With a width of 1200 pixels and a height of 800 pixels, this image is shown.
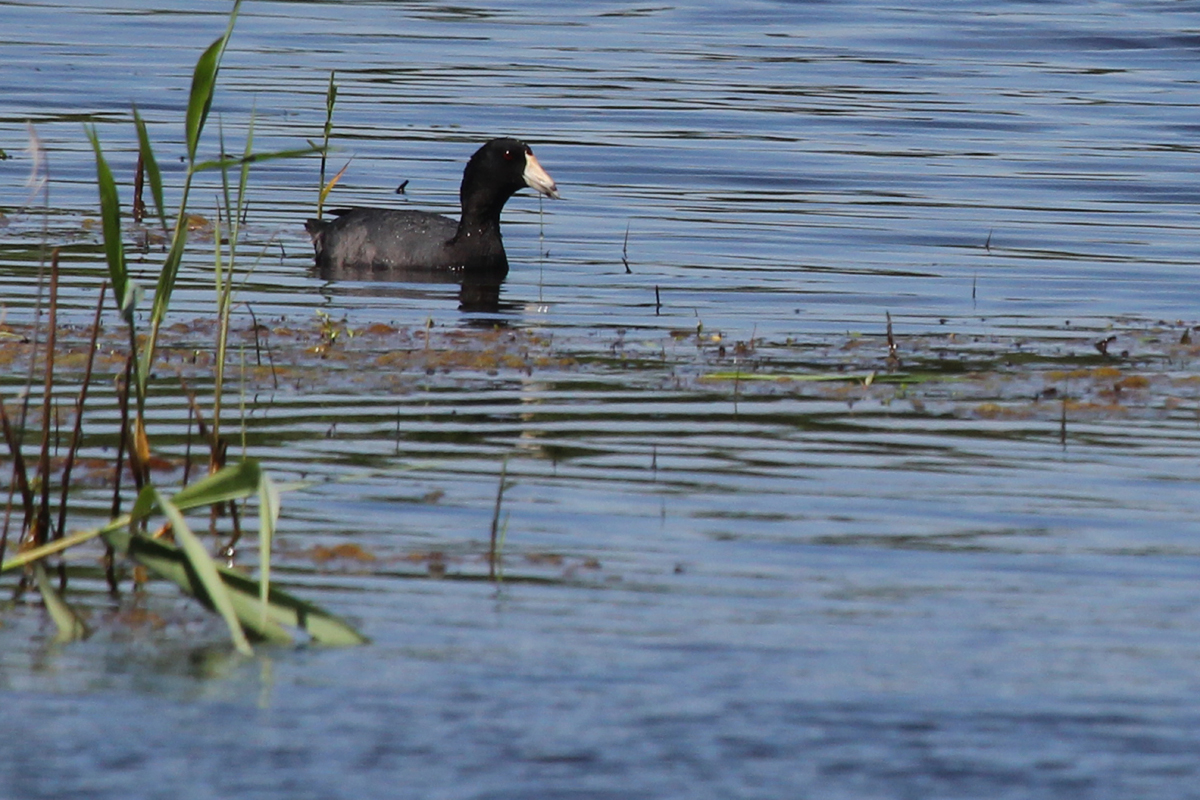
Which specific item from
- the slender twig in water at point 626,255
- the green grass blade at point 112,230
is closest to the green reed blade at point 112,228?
the green grass blade at point 112,230

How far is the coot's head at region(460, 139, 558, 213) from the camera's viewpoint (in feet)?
47.0

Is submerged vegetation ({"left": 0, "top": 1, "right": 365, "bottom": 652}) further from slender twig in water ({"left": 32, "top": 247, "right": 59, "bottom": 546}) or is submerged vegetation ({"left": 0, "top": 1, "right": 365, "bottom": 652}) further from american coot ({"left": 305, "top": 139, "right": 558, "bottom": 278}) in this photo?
american coot ({"left": 305, "top": 139, "right": 558, "bottom": 278})

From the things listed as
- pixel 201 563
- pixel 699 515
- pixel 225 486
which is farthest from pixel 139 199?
pixel 201 563

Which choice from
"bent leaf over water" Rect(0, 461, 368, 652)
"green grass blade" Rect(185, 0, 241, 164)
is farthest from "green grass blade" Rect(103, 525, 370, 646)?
"green grass blade" Rect(185, 0, 241, 164)

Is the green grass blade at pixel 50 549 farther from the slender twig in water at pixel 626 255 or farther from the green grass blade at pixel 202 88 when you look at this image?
the slender twig in water at pixel 626 255

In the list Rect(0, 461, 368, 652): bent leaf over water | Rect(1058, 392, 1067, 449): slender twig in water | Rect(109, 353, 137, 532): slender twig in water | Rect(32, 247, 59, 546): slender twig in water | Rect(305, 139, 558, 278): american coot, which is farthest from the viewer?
Rect(305, 139, 558, 278): american coot

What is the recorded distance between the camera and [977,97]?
2364 cm

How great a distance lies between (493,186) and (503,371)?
4667mm

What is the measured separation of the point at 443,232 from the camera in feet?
46.7

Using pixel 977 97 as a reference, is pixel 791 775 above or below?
below

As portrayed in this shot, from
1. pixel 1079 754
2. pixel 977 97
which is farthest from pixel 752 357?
pixel 977 97

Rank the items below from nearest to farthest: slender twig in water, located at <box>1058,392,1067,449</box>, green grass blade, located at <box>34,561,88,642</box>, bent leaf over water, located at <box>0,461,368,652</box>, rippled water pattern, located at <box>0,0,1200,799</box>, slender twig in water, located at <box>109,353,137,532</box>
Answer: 1. rippled water pattern, located at <box>0,0,1200,799</box>
2. bent leaf over water, located at <box>0,461,368,652</box>
3. green grass blade, located at <box>34,561,88,642</box>
4. slender twig in water, located at <box>109,353,137,532</box>
5. slender twig in water, located at <box>1058,392,1067,449</box>

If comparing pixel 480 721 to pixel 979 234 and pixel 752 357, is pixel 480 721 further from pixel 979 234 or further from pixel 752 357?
pixel 979 234

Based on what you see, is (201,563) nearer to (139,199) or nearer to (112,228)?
(112,228)
